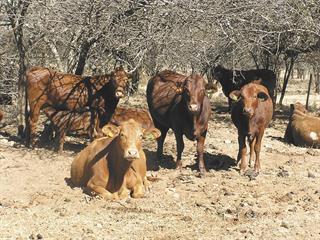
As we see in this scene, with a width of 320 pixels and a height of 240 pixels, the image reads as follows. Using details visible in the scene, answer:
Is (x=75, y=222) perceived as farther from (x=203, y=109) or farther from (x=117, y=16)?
(x=117, y=16)

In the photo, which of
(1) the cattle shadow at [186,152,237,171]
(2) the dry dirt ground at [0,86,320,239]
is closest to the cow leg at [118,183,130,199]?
(2) the dry dirt ground at [0,86,320,239]

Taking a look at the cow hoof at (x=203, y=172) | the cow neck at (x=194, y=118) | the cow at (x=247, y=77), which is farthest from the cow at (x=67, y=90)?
the cow at (x=247, y=77)

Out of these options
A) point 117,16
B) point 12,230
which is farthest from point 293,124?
point 12,230

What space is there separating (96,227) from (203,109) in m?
3.58

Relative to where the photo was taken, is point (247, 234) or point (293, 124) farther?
point (293, 124)

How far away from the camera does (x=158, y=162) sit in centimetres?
990

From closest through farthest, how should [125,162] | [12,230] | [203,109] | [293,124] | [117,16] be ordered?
[12,230]
[125,162]
[203,109]
[117,16]
[293,124]

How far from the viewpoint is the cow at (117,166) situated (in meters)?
Result: 7.11

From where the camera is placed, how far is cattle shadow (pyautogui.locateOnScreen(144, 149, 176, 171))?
9.50 m

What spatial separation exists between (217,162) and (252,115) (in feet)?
4.24

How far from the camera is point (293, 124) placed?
12.6 metres

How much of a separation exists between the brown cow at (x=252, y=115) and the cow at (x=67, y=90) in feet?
7.36

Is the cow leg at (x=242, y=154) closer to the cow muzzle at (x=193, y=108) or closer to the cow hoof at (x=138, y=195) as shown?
the cow muzzle at (x=193, y=108)

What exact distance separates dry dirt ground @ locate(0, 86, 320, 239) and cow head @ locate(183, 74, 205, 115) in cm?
111
